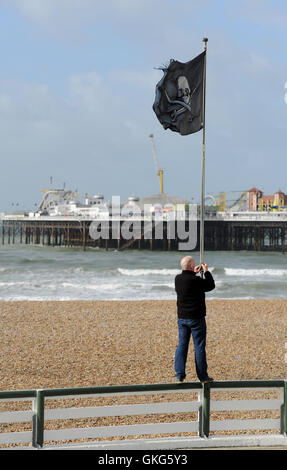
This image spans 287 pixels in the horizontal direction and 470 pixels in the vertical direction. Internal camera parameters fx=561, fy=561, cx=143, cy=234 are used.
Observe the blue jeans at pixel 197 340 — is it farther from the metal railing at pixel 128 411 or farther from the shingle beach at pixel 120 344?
the shingle beach at pixel 120 344

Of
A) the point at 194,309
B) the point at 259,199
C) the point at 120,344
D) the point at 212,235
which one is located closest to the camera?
the point at 194,309

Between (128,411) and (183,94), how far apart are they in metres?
3.73

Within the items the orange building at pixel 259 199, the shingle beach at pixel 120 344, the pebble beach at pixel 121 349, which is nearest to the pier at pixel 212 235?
the shingle beach at pixel 120 344

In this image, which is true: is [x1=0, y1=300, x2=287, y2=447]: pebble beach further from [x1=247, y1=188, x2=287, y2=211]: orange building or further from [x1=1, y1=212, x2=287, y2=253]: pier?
[x1=247, y1=188, x2=287, y2=211]: orange building

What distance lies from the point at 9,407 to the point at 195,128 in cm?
417

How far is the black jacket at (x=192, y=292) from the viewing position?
505 cm

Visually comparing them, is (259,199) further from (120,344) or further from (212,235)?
(120,344)

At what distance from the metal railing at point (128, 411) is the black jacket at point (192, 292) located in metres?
0.66

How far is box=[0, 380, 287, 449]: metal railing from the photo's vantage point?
176 inches

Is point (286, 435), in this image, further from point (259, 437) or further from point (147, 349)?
point (147, 349)

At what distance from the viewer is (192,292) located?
16.6 ft

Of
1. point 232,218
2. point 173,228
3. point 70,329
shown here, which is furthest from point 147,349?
point 232,218

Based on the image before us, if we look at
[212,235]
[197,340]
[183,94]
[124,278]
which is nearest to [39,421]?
[197,340]

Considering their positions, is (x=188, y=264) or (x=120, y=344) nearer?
(x=188, y=264)
